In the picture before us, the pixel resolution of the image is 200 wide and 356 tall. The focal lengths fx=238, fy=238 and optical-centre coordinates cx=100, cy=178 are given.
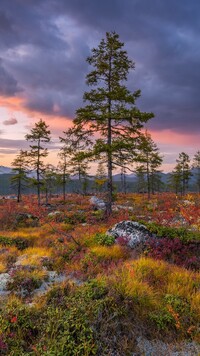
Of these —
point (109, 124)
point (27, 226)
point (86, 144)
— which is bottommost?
point (27, 226)

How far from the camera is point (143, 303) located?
5.18 m

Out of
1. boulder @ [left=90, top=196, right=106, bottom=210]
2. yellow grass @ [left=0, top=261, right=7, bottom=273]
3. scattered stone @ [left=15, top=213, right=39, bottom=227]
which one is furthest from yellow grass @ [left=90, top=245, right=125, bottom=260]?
boulder @ [left=90, top=196, right=106, bottom=210]

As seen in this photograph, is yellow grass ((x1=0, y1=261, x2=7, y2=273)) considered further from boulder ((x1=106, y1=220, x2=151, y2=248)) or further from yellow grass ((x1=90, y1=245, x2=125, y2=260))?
boulder ((x1=106, y1=220, x2=151, y2=248))

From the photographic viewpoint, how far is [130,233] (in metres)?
10.8

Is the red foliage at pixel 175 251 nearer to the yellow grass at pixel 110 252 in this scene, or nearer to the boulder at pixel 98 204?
the yellow grass at pixel 110 252

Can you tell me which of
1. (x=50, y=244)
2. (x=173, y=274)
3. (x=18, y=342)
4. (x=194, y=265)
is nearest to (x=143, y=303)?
(x=173, y=274)

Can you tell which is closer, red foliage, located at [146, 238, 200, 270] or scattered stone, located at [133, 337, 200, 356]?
scattered stone, located at [133, 337, 200, 356]

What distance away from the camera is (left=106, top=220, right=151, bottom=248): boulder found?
1038 centimetres

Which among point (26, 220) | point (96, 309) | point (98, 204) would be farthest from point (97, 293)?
point (98, 204)

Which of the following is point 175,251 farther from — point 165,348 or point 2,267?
point 2,267

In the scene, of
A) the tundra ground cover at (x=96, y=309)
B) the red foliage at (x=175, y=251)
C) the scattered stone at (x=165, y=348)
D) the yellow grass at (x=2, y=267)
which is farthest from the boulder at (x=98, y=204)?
the scattered stone at (x=165, y=348)

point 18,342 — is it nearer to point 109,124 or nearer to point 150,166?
point 109,124

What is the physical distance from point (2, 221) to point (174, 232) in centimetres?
1279

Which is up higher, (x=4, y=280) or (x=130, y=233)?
(x=130, y=233)
